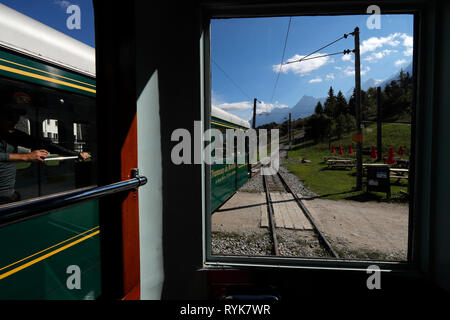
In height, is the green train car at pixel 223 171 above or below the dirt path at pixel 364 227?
above

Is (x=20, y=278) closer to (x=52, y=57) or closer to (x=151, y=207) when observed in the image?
(x=151, y=207)

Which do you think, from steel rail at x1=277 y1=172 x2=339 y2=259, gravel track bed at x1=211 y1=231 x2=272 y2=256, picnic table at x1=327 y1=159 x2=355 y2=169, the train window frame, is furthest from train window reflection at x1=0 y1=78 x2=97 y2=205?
picnic table at x1=327 y1=159 x2=355 y2=169

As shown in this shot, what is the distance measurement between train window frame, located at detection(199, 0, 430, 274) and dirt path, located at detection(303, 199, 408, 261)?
1.75 m

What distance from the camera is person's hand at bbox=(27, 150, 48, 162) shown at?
149 cm

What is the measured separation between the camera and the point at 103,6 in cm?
123

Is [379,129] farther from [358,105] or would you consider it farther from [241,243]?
[241,243]

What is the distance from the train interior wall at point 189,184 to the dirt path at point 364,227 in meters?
1.84

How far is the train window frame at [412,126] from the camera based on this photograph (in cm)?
204

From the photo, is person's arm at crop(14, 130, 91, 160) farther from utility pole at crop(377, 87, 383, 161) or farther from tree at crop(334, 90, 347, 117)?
tree at crop(334, 90, 347, 117)

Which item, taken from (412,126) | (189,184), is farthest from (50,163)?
(412,126)

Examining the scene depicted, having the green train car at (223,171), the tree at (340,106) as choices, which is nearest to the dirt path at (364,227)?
the green train car at (223,171)

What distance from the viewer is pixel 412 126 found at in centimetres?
212

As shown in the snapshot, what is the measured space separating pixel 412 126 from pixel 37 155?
3.21m

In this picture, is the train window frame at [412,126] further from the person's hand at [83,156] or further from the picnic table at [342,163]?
the picnic table at [342,163]
